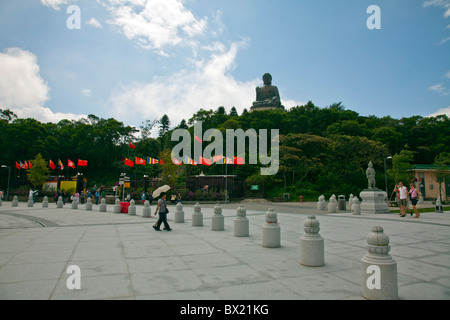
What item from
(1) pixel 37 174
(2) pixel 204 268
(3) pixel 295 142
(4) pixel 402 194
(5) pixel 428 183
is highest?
(3) pixel 295 142

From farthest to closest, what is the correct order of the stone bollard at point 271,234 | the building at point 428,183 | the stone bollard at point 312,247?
the building at point 428,183
the stone bollard at point 271,234
the stone bollard at point 312,247

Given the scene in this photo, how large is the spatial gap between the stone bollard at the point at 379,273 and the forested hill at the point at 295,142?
3877 centimetres

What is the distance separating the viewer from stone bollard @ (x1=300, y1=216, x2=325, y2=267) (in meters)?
5.84

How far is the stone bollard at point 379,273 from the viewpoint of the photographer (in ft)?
13.2

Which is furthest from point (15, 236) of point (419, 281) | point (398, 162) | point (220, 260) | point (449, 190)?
point (449, 190)

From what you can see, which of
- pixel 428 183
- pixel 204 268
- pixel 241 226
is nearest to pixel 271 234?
pixel 241 226

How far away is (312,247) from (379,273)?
1852 mm

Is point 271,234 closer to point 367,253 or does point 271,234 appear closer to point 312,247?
point 312,247

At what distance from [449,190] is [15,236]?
60504 mm

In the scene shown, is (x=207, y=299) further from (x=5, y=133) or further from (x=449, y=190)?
(x=5, y=133)

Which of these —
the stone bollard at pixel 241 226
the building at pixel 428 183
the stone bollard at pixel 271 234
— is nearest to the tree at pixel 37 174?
the stone bollard at pixel 241 226

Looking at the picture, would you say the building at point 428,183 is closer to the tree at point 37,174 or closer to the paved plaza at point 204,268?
the paved plaza at point 204,268

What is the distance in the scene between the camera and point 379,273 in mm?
4051

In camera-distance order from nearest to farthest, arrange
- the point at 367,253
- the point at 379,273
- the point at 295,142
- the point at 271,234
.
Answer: the point at 379,273 < the point at 367,253 < the point at 271,234 < the point at 295,142
